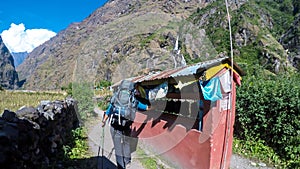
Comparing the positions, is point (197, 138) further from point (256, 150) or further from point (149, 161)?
point (256, 150)

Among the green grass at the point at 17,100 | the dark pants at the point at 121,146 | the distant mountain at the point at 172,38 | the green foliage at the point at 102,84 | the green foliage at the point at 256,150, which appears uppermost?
the distant mountain at the point at 172,38

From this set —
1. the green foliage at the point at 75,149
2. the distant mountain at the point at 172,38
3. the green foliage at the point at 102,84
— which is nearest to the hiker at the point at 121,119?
the green foliage at the point at 75,149

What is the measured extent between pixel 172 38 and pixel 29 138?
1317cm

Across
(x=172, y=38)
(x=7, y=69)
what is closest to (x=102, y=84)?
(x=172, y=38)

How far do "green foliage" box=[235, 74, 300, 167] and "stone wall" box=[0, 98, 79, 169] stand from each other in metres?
6.28

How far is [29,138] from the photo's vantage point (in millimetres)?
3479

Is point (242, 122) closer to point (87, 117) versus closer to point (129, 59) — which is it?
point (129, 59)

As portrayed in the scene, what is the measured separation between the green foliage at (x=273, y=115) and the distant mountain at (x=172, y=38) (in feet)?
9.67

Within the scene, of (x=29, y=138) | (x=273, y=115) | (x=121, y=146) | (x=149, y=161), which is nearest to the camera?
(x=29, y=138)

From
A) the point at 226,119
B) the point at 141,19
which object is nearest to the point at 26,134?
the point at 226,119

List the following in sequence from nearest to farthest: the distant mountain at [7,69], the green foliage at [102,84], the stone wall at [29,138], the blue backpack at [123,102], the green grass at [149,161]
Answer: the stone wall at [29,138]
the blue backpack at [123,102]
the green grass at [149,161]
the green foliage at [102,84]
the distant mountain at [7,69]

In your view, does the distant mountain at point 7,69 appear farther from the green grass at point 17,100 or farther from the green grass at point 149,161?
the green grass at point 149,161

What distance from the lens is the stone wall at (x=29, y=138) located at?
263 centimetres

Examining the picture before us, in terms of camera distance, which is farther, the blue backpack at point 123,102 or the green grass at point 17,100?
the green grass at point 17,100
